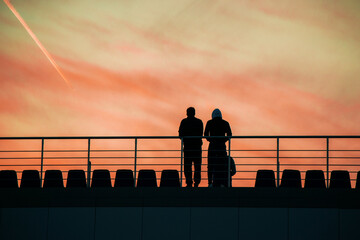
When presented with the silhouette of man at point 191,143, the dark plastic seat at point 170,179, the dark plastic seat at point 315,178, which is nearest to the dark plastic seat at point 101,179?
the dark plastic seat at point 170,179

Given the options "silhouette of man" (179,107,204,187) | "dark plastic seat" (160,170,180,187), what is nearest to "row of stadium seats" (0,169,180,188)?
"dark plastic seat" (160,170,180,187)

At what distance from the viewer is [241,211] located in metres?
9.94

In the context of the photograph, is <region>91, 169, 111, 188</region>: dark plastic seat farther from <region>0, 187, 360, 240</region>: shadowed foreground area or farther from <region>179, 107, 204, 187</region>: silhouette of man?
<region>179, 107, 204, 187</region>: silhouette of man

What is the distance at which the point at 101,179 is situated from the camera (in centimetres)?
1047

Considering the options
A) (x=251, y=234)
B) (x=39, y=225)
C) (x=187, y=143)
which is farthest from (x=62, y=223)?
(x=251, y=234)

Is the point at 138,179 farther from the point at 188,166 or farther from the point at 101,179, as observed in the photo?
the point at 188,166

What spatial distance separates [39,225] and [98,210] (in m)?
1.07

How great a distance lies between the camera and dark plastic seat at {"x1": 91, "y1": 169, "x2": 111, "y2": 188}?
10414mm

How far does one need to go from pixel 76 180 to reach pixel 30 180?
0.86 m

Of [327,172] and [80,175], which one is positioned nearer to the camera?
[327,172]

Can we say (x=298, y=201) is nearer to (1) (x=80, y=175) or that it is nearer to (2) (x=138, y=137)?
(2) (x=138, y=137)

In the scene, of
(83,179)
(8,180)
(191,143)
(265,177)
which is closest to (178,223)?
(191,143)

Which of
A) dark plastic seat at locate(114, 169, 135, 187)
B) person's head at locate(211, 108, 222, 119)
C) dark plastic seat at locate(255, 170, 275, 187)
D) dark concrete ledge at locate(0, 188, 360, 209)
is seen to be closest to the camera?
dark concrete ledge at locate(0, 188, 360, 209)

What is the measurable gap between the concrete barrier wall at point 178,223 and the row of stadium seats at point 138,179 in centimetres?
46
